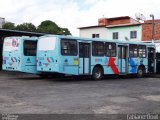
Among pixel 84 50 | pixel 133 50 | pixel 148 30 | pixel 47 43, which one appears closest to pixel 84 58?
pixel 84 50

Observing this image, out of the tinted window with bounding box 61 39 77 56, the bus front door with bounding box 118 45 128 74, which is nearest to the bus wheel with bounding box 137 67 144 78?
the bus front door with bounding box 118 45 128 74

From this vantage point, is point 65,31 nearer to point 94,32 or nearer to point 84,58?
point 94,32

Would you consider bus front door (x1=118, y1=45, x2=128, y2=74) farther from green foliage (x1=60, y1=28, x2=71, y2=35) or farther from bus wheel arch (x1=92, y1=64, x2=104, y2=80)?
green foliage (x1=60, y1=28, x2=71, y2=35)

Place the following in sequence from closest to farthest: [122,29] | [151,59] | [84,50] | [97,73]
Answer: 1. [84,50]
2. [97,73]
3. [151,59]
4. [122,29]

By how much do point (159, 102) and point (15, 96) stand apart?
5299mm

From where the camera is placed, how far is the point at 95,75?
72.1ft

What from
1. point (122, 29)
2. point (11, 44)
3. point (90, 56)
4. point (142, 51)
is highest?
point (122, 29)

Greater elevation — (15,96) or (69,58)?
(69,58)

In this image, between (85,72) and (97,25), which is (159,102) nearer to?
(85,72)

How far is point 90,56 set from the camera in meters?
21.5

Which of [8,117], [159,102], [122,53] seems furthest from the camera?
[122,53]

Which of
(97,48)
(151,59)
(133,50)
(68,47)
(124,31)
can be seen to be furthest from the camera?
(124,31)

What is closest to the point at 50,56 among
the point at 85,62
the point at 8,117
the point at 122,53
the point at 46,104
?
the point at 85,62

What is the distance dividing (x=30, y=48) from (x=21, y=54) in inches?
33.4
